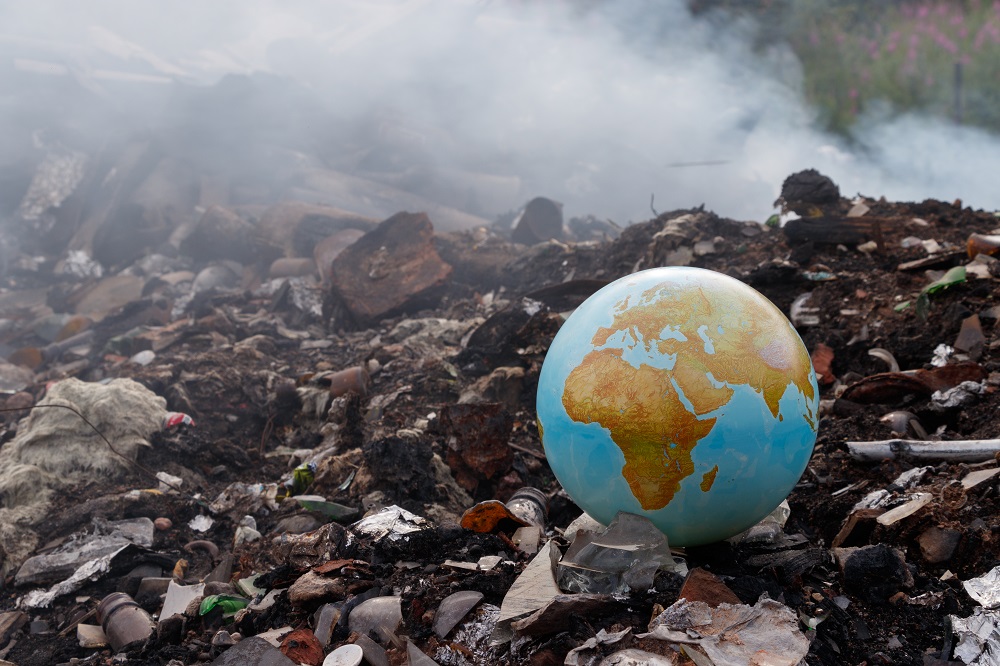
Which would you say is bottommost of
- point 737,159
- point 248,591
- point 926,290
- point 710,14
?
point 737,159

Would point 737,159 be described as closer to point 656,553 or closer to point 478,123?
point 478,123

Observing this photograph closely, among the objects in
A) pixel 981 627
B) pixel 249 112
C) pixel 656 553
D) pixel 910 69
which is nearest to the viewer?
pixel 981 627

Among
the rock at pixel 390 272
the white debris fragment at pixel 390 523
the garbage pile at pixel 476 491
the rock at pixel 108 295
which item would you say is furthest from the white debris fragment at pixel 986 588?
the rock at pixel 108 295

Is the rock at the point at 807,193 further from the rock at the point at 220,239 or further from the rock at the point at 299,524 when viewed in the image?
the rock at the point at 220,239

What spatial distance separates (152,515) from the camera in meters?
4.90

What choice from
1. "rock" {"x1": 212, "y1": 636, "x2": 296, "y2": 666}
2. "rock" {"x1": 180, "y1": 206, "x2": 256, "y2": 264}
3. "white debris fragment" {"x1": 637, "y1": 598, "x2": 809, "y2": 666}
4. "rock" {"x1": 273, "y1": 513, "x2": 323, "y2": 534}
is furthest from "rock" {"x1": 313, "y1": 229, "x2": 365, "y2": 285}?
"white debris fragment" {"x1": 637, "y1": 598, "x2": 809, "y2": 666}

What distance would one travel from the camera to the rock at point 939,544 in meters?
2.82

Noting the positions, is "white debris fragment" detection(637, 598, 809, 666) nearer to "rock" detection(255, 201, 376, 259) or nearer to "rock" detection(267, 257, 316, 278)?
"rock" detection(267, 257, 316, 278)

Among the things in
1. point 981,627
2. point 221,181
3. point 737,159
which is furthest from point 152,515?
point 737,159

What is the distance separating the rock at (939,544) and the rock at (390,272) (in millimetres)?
7909

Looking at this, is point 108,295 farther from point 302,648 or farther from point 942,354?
point 942,354

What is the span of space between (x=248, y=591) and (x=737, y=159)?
16.7 meters

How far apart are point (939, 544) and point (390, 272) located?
851 centimetres

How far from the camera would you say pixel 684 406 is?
2.61m
